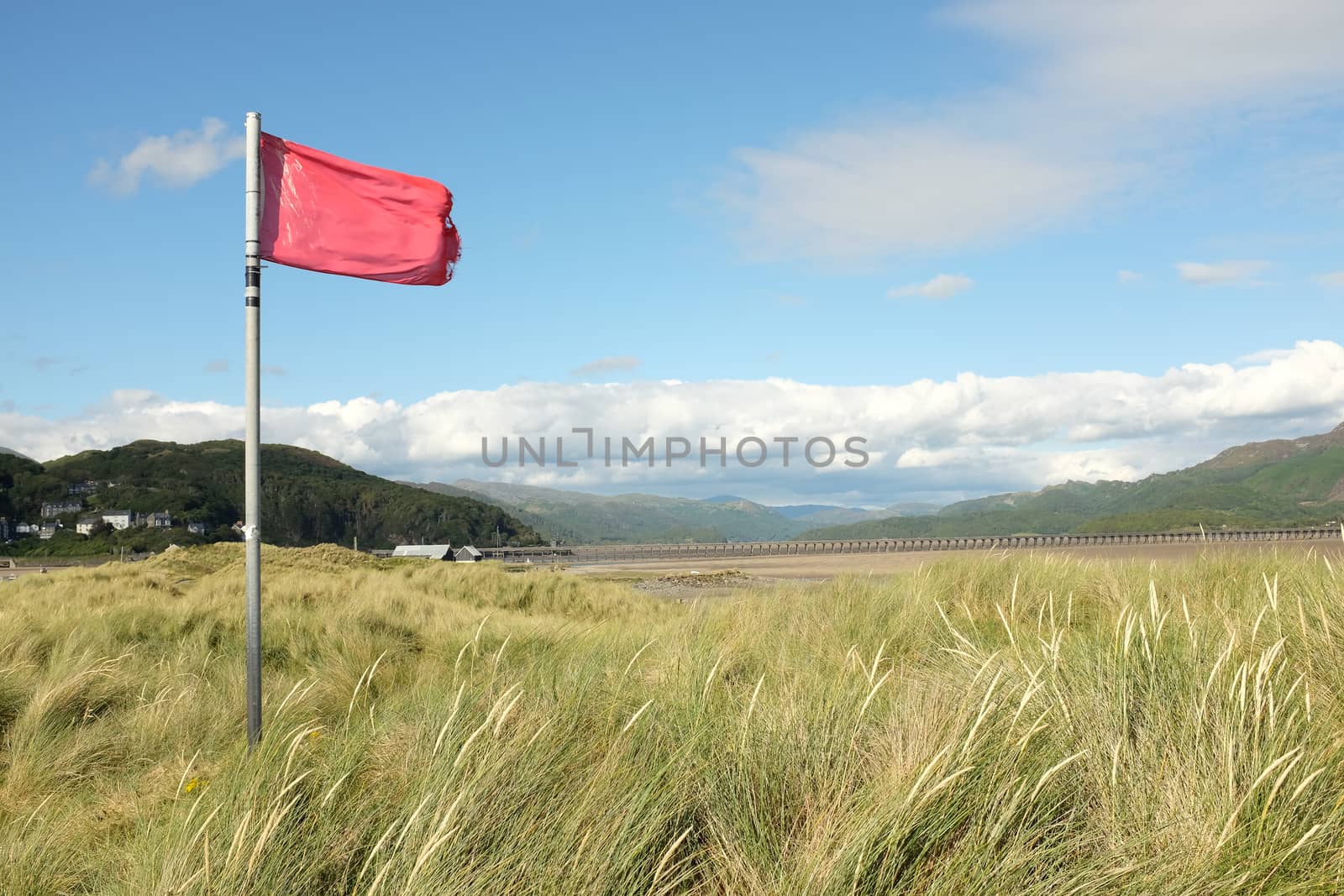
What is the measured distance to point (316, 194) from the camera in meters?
6.18

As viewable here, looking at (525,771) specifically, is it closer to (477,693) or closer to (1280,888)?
(477,693)

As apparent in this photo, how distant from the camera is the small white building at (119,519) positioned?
11081 centimetres

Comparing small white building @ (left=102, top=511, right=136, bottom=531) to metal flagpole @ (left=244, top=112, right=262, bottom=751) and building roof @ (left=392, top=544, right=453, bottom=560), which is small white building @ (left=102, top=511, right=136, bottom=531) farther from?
metal flagpole @ (left=244, top=112, right=262, bottom=751)

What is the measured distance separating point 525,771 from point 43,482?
494 ft

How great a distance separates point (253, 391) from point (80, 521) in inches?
5162

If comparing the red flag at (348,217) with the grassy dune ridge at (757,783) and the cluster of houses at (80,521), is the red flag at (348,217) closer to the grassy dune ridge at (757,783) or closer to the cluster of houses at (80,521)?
the grassy dune ridge at (757,783)

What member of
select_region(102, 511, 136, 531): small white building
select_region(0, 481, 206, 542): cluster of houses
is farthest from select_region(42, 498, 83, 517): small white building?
select_region(102, 511, 136, 531): small white building

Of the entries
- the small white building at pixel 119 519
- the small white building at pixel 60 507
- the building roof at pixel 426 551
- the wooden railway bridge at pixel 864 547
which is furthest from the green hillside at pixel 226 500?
the building roof at pixel 426 551

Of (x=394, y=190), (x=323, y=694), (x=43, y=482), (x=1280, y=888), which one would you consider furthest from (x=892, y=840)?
(x=43, y=482)

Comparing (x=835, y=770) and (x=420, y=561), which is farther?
(x=420, y=561)

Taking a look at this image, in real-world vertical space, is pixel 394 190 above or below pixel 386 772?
above

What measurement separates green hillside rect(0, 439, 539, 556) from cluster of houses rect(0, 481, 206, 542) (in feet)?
3.91

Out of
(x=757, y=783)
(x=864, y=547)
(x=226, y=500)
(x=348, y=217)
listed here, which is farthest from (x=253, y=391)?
(x=226, y=500)

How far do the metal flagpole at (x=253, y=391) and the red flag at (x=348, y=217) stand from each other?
0.08 metres
